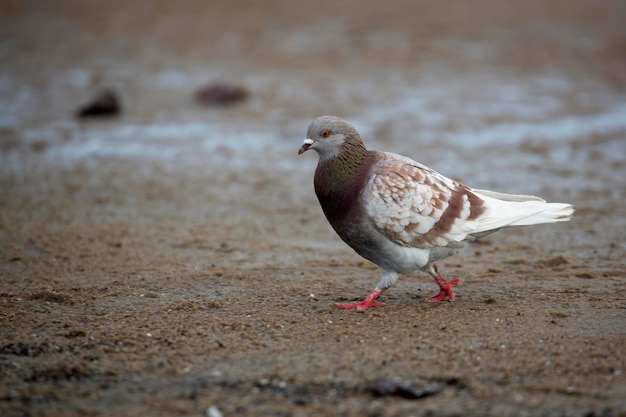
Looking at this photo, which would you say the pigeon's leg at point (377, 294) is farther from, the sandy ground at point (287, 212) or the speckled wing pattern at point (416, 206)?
the speckled wing pattern at point (416, 206)

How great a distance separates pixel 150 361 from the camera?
4863 millimetres

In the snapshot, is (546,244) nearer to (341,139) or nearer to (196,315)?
(341,139)

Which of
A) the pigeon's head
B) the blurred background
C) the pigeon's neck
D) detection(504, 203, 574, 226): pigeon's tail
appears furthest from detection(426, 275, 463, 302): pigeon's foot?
the blurred background

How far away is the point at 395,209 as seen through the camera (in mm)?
5820

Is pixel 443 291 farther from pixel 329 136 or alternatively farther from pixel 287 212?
pixel 287 212

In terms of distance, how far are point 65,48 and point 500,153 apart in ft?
33.6

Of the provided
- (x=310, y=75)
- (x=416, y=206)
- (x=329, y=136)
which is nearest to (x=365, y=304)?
(x=416, y=206)

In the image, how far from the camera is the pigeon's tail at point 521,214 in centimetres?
604

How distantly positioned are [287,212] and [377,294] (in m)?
3.20

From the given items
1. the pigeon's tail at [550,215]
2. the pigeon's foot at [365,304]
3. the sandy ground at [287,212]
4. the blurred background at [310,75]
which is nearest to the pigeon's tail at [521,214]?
the pigeon's tail at [550,215]

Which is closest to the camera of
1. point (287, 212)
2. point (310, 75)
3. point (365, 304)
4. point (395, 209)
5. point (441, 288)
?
point (395, 209)

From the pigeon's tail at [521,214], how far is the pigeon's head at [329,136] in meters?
1.06

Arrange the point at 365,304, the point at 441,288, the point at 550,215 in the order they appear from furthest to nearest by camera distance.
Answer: the point at 441,288
the point at 550,215
the point at 365,304

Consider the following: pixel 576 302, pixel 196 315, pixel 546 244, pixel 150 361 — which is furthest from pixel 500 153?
pixel 150 361
